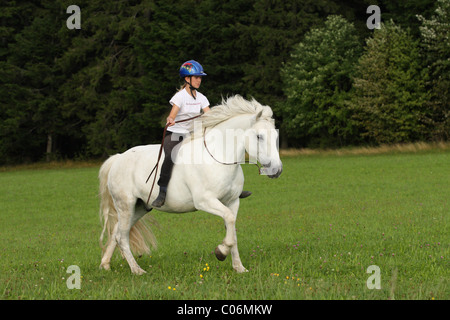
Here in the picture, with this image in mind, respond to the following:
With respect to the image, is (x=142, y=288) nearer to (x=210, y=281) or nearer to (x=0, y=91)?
(x=210, y=281)

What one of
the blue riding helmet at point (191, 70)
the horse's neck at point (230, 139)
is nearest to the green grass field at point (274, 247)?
the horse's neck at point (230, 139)

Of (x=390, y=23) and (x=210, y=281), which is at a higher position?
(x=390, y=23)

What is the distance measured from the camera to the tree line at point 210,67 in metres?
51.2

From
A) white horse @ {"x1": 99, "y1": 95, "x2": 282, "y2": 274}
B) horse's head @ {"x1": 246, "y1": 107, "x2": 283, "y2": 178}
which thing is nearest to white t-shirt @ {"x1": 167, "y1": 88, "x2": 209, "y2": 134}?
white horse @ {"x1": 99, "y1": 95, "x2": 282, "y2": 274}

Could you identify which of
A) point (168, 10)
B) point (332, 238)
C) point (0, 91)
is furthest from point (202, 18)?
point (332, 238)

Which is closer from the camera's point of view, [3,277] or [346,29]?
[3,277]

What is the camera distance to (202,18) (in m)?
58.3

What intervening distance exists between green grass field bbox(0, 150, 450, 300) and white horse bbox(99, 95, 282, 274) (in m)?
0.87

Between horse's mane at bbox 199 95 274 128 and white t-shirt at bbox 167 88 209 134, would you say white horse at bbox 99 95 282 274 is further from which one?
white t-shirt at bbox 167 88 209 134

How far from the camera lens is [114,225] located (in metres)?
10.7

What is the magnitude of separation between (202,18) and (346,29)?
48.9 feet

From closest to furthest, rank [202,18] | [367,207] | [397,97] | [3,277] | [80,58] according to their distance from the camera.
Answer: [3,277]
[367,207]
[397,97]
[202,18]
[80,58]

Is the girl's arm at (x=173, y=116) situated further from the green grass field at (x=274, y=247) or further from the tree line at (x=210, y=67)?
the tree line at (x=210, y=67)

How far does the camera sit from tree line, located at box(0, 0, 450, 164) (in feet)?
168
